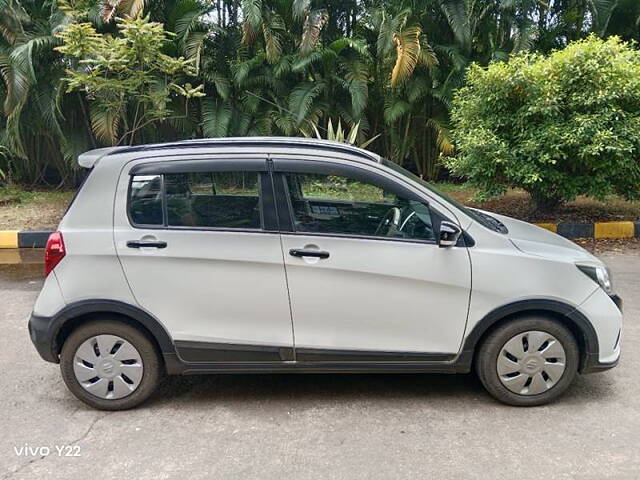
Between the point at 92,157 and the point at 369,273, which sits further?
the point at 92,157

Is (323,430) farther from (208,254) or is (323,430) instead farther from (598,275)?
(598,275)

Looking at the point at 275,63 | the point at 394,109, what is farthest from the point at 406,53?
the point at 275,63

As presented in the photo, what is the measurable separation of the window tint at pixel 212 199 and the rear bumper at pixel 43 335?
38.6 inches

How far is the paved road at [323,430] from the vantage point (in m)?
2.68

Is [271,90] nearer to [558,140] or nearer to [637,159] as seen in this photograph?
[558,140]

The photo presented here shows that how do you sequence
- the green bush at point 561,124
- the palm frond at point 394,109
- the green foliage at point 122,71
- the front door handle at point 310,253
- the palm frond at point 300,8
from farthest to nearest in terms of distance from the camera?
the palm frond at point 394,109, the palm frond at point 300,8, the green foliage at point 122,71, the green bush at point 561,124, the front door handle at point 310,253

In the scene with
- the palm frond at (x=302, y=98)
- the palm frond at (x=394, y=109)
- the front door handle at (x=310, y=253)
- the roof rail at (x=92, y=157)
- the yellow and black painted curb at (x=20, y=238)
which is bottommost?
the yellow and black painted curb at (x=20, y=238)

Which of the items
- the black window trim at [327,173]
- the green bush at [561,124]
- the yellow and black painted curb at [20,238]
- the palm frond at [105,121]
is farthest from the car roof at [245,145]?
the palm frond at [105,121]

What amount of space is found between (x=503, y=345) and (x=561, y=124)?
4.70 m

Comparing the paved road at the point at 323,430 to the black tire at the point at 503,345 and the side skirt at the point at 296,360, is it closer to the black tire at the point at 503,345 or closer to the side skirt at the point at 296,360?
the black tire at the point at 503,345

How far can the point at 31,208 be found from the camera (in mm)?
8992

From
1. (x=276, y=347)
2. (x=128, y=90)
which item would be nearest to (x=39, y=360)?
(x=276, y=347)

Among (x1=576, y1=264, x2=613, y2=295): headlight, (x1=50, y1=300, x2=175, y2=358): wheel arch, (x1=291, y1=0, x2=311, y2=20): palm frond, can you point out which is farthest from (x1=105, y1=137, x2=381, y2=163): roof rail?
(x1=291, y1=0, x2=311, y2=20): palm frond

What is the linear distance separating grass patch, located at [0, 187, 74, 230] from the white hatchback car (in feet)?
17.6
